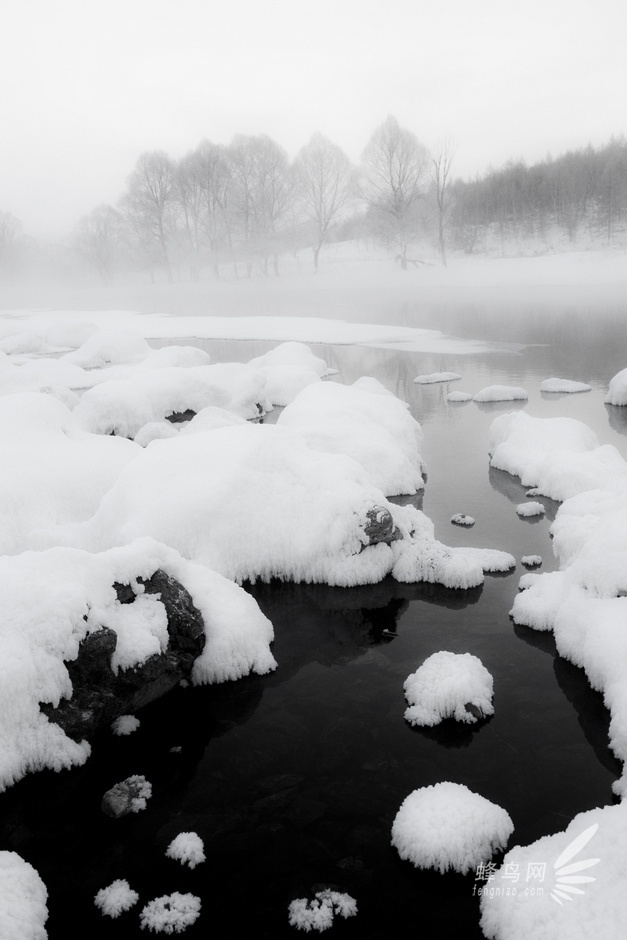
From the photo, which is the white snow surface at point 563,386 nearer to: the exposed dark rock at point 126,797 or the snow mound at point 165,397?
the snow mound at point 165,397

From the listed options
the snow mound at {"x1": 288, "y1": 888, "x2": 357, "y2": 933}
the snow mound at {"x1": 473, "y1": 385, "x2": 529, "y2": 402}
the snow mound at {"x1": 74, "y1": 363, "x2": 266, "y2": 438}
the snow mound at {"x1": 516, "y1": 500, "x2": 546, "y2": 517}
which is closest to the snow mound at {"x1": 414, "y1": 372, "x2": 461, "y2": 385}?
the snow mound at {"x1": 473, "y1": 385, "x2": 529, "y2": 402}

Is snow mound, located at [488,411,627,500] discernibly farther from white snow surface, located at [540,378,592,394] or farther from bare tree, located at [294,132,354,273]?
bare tree, located at [294,132,354,273]

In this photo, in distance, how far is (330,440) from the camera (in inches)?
475

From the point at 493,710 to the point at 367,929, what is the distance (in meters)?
2.39

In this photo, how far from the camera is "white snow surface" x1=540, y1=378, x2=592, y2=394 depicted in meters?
18.6

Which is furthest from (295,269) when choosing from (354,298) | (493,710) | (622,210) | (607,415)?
(493,710)

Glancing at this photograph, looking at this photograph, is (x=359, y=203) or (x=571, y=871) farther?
(x=359, y=203)

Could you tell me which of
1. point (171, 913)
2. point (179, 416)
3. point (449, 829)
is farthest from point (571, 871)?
point (179, 416)

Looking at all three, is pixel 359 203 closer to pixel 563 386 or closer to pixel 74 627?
pixel 563 386

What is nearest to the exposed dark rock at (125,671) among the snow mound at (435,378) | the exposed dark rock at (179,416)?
the exposed dark rock at (179,416)

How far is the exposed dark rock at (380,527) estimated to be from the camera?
844cm

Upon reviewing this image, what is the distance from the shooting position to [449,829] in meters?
4.38

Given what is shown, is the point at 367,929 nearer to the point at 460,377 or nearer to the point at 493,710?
the point at 493,710

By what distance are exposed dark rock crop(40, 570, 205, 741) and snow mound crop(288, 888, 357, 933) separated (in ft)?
8.16
